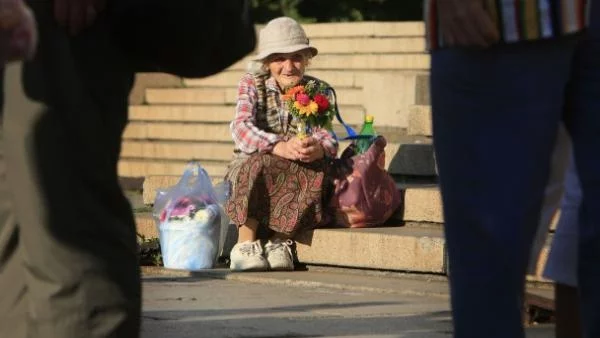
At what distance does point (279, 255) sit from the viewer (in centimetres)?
814

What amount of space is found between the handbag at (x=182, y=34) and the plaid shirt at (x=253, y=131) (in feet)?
16.1

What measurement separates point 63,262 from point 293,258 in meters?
5.43

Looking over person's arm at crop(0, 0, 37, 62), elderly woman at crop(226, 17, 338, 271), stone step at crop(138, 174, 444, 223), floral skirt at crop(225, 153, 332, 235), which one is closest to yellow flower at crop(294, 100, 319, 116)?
elderly woman at crop(226, 17, 338, 271)

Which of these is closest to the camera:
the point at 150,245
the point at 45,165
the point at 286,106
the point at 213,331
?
the point at 45,165

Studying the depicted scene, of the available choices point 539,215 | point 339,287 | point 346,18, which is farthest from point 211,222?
point 346,18

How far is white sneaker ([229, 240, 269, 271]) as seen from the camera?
8043mm

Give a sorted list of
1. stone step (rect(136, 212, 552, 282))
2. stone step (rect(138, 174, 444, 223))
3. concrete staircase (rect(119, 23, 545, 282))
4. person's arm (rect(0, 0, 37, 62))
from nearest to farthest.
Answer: person's arm (rect(0, 0, 37, 62)) < stone step (rect(136, 212, 552, 282)) < concrete staircase (rect(119, 23, 545, 282)) < stone step (rect(138, 174, 444, 223))

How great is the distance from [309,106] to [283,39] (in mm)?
401

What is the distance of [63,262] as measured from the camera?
2.90 metres

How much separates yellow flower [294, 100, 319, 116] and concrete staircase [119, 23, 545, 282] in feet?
2.04

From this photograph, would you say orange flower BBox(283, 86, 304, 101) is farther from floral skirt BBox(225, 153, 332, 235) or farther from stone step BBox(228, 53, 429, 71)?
stone step BBox(228, 53, 429, 71)

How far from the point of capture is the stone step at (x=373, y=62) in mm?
13406

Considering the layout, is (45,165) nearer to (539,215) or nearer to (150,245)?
(539,215)

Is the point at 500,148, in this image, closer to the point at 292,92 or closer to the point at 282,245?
the point at 292,92
